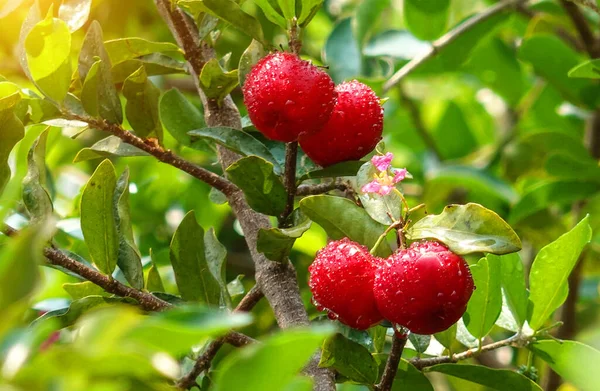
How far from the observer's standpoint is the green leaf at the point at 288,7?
101 centimetres

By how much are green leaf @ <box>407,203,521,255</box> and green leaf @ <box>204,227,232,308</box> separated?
320 millimetres

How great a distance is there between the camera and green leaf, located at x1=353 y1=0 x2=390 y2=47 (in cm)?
199

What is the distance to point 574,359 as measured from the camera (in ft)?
3.44

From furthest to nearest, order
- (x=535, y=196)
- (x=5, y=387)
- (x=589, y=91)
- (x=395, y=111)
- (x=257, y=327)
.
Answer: (x=395, y=111) → (x=589, y=91) → (x=535, y=196) → (x=257, y=327) → (x=5, y=387)

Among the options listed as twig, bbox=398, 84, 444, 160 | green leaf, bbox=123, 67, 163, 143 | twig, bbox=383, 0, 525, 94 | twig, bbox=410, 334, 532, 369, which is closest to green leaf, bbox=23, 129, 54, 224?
green leaf, bbox=123, 67, 163, 143

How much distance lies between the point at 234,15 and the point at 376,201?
0.28m

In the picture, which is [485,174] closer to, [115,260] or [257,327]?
[257,327]

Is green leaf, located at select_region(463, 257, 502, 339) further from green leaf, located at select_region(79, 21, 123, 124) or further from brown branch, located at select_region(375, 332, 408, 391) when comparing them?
green leaf, located at select_region(79, 21, 123, 124)

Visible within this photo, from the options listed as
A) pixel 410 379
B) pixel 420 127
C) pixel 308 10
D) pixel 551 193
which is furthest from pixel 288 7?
pixel 420 127

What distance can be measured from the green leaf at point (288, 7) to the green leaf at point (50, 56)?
262 millimetres

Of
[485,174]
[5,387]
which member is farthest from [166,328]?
[485,174]

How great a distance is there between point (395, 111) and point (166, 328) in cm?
195

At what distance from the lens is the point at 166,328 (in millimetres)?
512

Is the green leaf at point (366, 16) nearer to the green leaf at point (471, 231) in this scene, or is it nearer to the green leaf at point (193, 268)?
the green leaf at point (193, 268)
